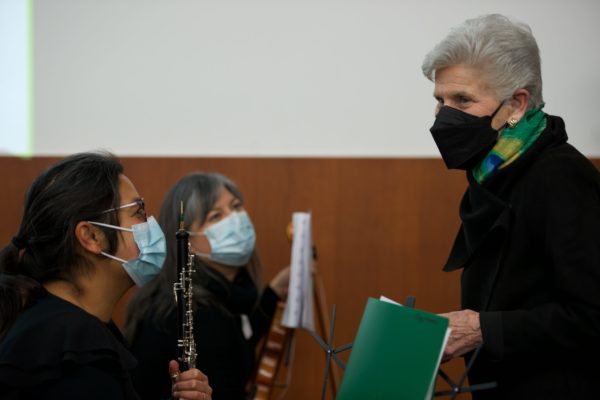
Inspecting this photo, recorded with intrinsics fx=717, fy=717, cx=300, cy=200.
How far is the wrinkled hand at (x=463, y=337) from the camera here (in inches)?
65.3

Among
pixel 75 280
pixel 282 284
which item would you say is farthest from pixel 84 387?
pixel 282 284

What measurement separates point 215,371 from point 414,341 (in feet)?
4.04

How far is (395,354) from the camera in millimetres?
1511

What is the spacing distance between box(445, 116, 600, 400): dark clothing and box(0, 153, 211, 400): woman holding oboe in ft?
2.65

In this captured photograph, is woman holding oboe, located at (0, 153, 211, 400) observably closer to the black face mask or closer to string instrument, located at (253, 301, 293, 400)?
the black face mask

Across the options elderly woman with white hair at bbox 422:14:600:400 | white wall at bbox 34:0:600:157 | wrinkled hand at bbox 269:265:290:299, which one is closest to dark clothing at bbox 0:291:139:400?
elderly woman with white hair at bbox 422:14:600:400

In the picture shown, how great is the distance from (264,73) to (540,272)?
2.45 metres

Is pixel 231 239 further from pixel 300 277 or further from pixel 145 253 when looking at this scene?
pixel 145 253

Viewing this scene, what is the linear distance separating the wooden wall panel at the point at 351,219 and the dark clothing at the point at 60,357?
2077mm

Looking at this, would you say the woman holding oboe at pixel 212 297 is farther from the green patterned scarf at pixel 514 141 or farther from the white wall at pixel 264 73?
the green patterned scarf at pixel 514 141

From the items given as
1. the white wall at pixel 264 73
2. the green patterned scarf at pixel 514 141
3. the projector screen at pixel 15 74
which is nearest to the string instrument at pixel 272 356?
the white wall at pixel 264 73

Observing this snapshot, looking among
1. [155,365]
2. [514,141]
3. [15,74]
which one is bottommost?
[155,365]

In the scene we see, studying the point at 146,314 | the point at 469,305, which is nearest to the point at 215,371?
the point at 146,314

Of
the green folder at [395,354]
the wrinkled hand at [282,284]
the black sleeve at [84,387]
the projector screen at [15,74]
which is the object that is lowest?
the wrinkled hand at [282,284]
